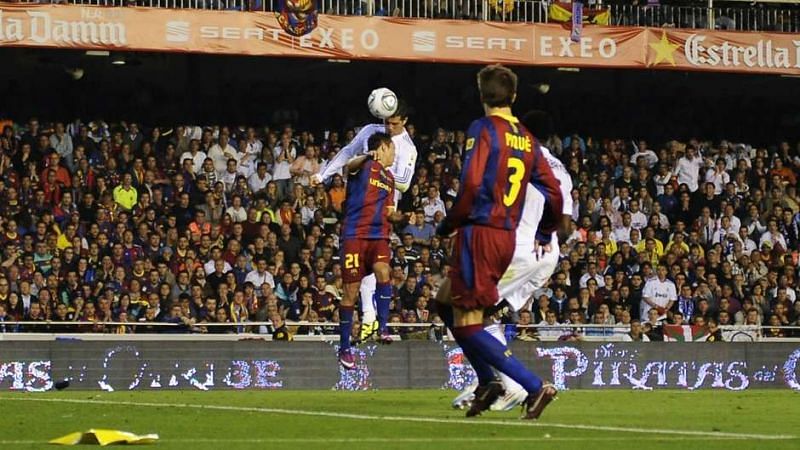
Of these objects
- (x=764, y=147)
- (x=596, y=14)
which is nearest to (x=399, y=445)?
(x=596, y=14)

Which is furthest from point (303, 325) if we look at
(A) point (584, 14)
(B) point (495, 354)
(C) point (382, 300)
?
(B) point (495, 354)

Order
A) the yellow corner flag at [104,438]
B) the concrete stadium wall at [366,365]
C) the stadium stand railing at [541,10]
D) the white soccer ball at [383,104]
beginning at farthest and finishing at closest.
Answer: the stadium stand railing at [541,10] < the concrete stadium wall at [366,365] < the white soccer ball at [383,104] < the yellow corner flag at [104,438]

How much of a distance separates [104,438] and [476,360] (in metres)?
3.10

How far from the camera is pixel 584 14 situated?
30781 mm

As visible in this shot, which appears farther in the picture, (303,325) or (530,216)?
(303,325)

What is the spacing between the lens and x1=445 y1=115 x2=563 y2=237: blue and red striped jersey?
1119cm

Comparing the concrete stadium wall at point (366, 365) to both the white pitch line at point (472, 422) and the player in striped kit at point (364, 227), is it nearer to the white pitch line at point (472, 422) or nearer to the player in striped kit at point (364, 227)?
the player in striped kit at point (364, 227)

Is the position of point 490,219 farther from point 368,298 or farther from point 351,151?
point 368,298

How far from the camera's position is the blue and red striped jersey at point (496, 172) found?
11188mm

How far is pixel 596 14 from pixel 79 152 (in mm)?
9652

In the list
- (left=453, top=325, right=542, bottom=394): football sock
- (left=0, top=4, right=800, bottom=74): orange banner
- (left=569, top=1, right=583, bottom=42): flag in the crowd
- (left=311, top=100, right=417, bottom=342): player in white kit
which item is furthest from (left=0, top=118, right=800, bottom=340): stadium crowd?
(left=453, top=325, right=542, bottom=394): football sock

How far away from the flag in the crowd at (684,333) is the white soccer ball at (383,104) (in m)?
8.71

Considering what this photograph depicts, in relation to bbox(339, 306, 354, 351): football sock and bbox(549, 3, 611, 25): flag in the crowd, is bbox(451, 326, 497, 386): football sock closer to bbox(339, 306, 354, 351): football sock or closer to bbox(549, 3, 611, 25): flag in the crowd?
bbox(339, 306, 354, 351): football sock

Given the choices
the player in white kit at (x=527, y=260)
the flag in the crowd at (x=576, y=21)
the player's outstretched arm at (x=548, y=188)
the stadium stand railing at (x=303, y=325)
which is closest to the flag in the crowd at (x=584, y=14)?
the flag in the crowd at (x=576, y=21)
